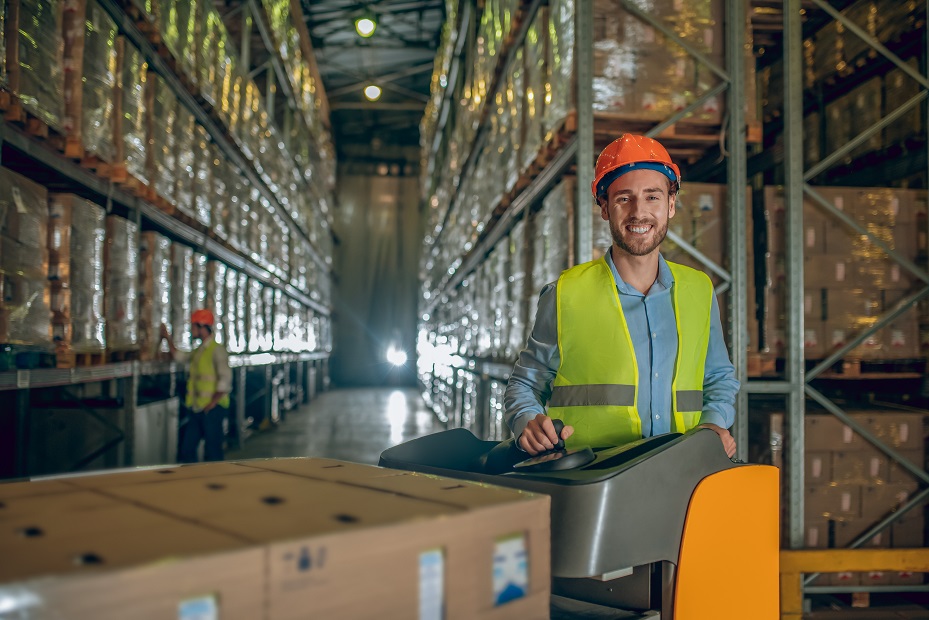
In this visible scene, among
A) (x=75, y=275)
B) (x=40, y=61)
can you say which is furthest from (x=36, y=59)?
(x=75, y=275)

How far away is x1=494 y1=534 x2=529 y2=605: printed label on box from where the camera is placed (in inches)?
46.4

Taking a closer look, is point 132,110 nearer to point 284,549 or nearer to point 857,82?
point 284,549

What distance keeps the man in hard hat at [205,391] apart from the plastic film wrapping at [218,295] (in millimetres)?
772

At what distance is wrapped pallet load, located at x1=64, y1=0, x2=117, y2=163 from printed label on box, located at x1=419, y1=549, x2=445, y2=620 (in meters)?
4.25

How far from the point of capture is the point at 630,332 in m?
2.13

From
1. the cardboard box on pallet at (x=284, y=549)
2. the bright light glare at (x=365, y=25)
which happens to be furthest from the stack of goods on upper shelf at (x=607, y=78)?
the bright light glare at (x=365, y=25)

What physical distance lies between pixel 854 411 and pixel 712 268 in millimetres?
1340

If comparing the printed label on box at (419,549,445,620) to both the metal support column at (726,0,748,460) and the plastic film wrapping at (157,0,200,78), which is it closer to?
the metal support column at (726,0,748,460)

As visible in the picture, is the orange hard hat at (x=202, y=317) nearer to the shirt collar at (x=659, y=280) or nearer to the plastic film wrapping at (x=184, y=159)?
the plastic film wrapping at (x=184, y=159)

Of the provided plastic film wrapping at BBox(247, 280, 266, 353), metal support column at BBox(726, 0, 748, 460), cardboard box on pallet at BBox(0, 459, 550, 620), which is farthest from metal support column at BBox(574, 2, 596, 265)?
plastic film wrapping at BBox(247, 280, 266, 353)

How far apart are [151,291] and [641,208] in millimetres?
4922

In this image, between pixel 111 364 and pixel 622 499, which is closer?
pixel 622 499

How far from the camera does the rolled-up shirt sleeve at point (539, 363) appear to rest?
220 centimetres

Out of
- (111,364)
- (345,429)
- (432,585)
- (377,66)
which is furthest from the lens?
(377,66)
